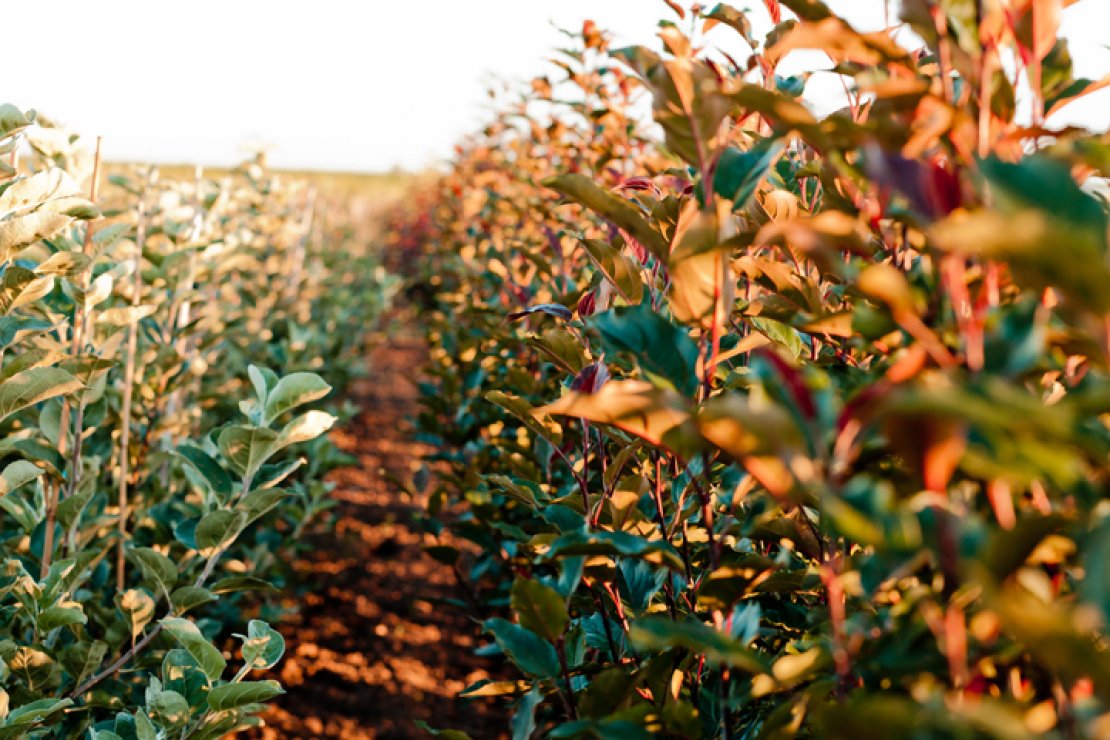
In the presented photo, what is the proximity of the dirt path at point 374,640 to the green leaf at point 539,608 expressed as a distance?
175cm

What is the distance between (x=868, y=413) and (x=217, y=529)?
1333 mm

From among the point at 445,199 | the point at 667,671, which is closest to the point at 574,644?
the point at 667,671

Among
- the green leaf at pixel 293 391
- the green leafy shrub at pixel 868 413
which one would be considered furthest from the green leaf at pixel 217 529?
the green leafy shrub at pixel 868 413

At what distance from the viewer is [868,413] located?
66 centimetres

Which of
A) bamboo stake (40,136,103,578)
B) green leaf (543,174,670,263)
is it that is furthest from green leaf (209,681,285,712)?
green leaf (543,174,670,263)

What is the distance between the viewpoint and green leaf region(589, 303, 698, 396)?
88 centimetres

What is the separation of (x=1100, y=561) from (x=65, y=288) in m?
2.00

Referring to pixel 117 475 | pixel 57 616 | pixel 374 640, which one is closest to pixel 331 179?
pixel 374 640

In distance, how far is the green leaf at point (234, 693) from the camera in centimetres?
134

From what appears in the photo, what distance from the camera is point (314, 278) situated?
6.27 metres

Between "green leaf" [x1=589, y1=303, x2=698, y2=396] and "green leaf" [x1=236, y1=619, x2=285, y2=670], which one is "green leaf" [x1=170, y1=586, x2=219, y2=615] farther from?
"green leaf" [x1=589, y1=303, x2=698, y2=396]

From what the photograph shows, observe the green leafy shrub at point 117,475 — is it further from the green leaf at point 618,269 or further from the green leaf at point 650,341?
the green leaf at point 650,341

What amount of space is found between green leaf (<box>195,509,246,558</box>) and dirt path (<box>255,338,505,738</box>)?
1.21 m

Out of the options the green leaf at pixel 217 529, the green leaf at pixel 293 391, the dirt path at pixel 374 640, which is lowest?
the dirt path at pixel 374 640
